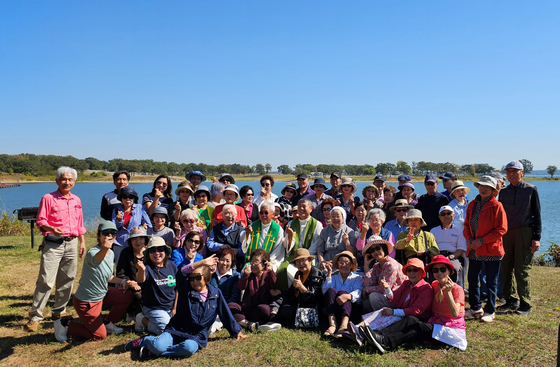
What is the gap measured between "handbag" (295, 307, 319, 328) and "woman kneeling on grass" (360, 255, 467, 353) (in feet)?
3.25

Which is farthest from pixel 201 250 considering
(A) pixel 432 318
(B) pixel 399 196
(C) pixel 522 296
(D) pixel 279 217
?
(C) pixel 522 296

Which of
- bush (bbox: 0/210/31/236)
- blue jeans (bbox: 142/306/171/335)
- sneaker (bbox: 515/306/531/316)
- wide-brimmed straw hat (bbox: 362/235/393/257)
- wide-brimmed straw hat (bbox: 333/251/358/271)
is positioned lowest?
bush (bbox: 0/210/31/236)

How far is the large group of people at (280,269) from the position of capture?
198 inches

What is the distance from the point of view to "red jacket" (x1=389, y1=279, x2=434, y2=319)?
509cm

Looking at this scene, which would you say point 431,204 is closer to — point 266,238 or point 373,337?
point 266,238

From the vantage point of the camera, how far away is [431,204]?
768 centimetres

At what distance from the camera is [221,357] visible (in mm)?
4664

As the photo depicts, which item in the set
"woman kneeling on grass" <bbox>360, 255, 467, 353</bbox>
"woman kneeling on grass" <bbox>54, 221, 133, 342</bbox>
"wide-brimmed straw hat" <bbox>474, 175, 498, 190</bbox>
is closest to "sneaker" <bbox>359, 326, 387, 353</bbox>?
"woman kneeling on grass" <bbox>360, 255, 467, 353</bbox>

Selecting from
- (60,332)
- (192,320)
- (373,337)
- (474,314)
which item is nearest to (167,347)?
(192,320)

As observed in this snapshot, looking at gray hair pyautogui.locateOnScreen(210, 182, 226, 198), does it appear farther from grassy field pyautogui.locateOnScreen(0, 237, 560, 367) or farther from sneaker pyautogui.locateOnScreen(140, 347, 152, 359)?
sneaker pyautogui.locateOnScreen(140, 347, 152, 359)

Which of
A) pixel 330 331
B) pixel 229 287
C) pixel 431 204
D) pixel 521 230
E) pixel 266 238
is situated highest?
pixel 431 204

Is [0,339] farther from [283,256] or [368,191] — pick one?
[368,191]

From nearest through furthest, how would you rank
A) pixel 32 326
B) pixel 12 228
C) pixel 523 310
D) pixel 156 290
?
pixel 156 290, pixel 32 326, pixel 523 310, pixel 12 228

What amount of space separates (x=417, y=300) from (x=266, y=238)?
2.65 m
